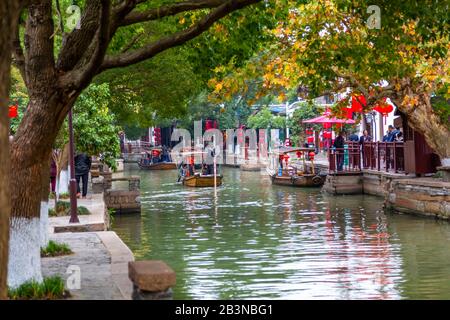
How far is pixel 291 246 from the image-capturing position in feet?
74.3

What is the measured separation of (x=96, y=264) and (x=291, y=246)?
329 inches

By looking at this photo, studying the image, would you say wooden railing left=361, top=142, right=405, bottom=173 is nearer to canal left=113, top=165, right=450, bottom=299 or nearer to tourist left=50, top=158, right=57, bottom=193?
canal left=113, top=165, right=450, bottom=299

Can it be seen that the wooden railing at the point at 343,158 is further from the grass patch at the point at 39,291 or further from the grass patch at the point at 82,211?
the grass patch at the point at 39,291

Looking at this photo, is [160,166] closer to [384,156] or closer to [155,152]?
[155,152]

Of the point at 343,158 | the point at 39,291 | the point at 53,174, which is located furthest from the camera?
the point at 343,158

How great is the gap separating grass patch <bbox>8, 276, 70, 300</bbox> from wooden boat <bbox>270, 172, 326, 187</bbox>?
3266 cm

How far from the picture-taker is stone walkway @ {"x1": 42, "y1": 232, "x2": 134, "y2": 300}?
12305mm

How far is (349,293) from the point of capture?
15.6 meters

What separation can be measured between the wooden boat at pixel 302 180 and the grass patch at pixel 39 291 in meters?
32.7

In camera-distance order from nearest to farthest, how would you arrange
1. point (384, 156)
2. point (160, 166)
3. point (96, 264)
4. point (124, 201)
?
1. point (96, 264)
2. point (124, 201)
3. point (384, 156)
4. point (160, 166)

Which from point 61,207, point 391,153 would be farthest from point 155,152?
point 61,207

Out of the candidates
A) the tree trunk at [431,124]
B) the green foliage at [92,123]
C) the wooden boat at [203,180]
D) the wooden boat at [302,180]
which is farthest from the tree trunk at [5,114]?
the wooden boat at [203,180]

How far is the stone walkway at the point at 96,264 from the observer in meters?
12.3

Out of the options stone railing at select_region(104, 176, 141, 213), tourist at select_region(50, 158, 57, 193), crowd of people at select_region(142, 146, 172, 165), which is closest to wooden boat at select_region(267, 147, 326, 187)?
stone railing at select_region(104, 176, 141, 213)
